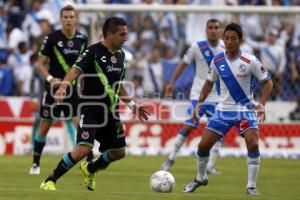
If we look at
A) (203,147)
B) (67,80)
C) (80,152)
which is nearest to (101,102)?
(67,80)

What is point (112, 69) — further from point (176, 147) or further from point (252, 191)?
point (176, 147)

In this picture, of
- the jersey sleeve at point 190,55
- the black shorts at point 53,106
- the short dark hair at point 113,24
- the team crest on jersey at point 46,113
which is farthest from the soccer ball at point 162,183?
the jersey sleeve at point 190,55

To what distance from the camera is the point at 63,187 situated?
13.1m

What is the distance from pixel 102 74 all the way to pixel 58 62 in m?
3.77

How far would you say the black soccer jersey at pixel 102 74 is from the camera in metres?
12.1

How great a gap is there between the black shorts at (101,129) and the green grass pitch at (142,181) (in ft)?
2.15

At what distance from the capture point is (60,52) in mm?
15734

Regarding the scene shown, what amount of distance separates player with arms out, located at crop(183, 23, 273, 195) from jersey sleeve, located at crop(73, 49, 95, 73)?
181cm

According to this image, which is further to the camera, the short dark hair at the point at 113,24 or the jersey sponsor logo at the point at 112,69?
the jersey sponsor logo at the point at 112,69

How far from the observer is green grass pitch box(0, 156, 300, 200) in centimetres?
1130

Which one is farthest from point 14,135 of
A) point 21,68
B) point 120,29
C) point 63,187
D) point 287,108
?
point 120,29

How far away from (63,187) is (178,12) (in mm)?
10356

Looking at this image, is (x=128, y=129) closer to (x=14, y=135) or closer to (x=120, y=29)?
(x=14, y=135)

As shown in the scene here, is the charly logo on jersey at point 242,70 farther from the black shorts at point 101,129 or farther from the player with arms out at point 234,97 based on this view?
the black shorts at point 101,129
